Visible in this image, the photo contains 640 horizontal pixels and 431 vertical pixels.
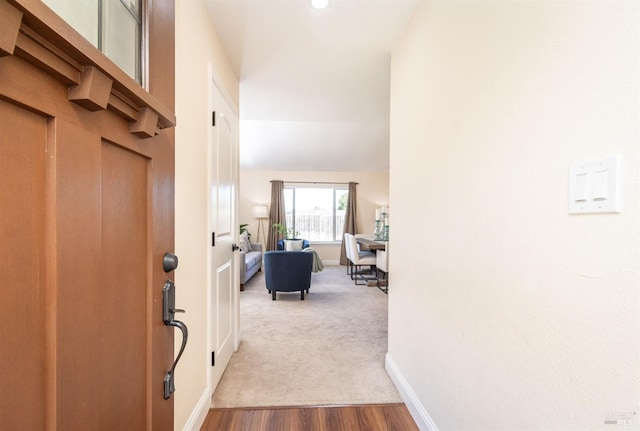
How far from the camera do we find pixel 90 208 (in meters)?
0.52

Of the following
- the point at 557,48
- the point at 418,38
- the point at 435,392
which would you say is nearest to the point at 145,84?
the point at 557,48

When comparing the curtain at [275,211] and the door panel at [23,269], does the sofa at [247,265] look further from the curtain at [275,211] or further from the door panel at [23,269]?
the door panel at [23,269]

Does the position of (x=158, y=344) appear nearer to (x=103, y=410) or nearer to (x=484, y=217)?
(x=103, y=410)

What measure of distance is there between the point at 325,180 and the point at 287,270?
3.97 meters

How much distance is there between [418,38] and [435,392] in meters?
1.94

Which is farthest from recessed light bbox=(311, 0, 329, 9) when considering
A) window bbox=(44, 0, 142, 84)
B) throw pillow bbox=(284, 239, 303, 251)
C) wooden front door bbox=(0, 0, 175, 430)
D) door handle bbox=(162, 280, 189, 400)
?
throw pillow bbox=(284, 239, 303, 251)

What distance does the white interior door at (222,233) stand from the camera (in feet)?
6.28

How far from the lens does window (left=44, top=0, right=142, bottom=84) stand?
2.00 ft

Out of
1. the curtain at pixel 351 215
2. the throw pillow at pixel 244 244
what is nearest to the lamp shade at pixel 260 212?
the throw pillow at pixel 244 244

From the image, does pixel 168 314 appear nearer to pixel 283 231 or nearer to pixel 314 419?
pixel 314 419

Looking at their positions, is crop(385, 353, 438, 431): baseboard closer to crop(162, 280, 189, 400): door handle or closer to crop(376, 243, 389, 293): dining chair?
crop(162, 280, 189, 400): door handle

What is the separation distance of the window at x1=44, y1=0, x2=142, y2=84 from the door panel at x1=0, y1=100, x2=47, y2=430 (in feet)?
1.07

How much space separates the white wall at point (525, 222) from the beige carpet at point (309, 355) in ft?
2.13

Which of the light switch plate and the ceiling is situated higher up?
the ceiling
